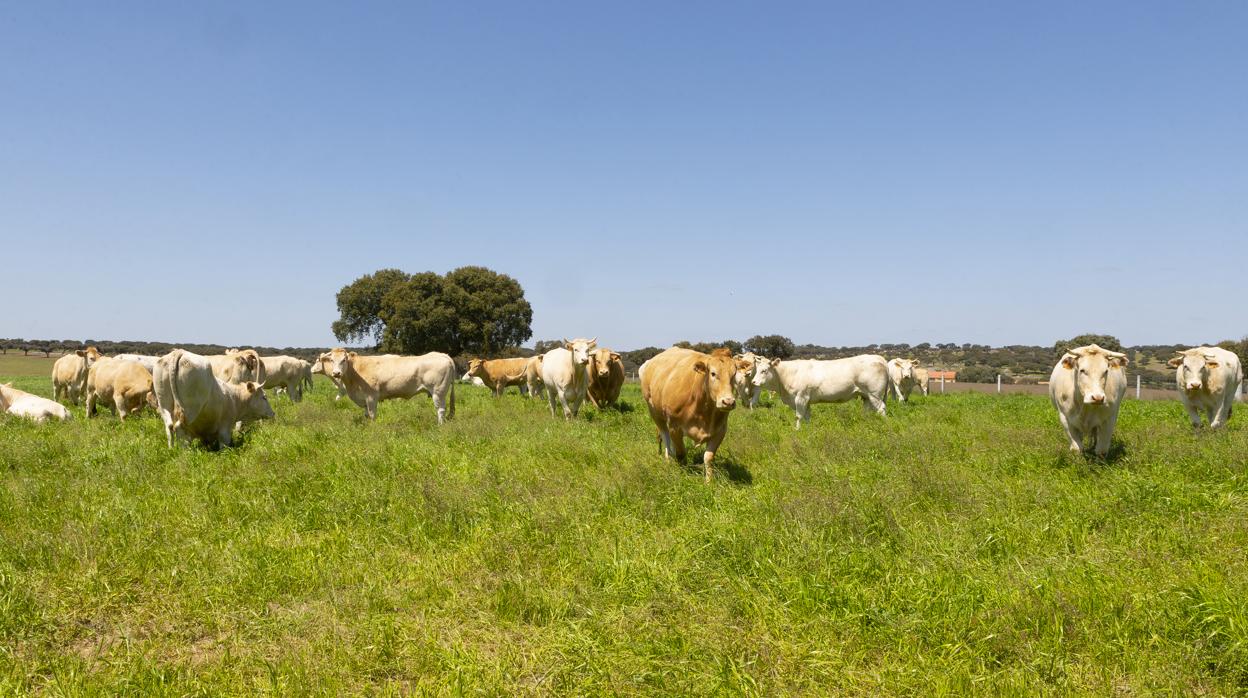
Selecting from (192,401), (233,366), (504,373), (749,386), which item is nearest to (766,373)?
(749,386)

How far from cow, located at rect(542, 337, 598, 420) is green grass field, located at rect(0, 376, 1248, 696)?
6.77 meters

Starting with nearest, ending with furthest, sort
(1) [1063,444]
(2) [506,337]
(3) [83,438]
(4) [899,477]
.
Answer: (4) [899,477], (1) [1063,444], (3) [83,438], (2) [506,337]

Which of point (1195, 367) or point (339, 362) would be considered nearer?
point (1195, 367)

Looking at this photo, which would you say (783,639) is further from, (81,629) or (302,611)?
(81,629)

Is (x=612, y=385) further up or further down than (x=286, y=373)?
further up

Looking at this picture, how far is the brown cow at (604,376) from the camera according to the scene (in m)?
16.0

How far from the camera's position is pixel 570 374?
53.8 feet

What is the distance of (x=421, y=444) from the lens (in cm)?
1038

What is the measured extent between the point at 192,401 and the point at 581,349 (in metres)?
7.79

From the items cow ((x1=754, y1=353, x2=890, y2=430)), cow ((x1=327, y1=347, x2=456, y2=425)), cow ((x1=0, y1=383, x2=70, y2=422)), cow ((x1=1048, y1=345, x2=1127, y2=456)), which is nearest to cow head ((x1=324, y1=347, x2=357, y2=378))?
cow ((x1=327, y1=347, x2=456, y2=425))

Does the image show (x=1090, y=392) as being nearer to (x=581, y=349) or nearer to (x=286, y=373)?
(x=581, y=349)

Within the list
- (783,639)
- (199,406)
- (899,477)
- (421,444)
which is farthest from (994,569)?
(199,406)

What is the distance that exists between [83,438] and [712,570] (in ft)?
35.5

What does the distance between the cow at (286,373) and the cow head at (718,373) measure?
730 inches
